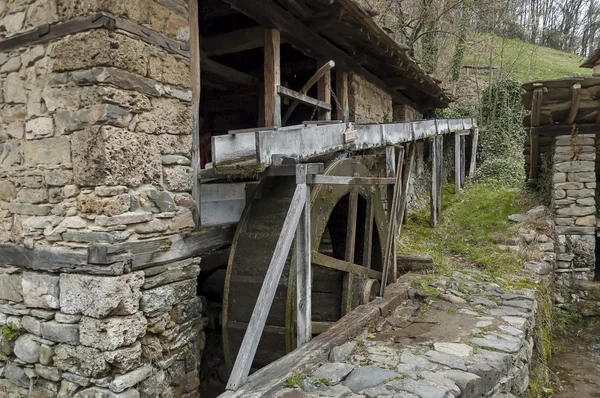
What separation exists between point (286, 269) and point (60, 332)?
165 cm

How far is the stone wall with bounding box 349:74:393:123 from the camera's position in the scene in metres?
6.25

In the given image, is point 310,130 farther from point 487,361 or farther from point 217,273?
point 487,361

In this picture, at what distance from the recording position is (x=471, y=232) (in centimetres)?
803

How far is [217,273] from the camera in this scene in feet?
14.3

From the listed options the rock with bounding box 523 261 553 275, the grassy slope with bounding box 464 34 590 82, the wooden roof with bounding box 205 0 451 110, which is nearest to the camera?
the wooden roof with bounding box 205 0 451 110

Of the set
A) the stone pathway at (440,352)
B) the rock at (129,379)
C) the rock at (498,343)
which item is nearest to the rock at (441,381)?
the stone pathway at (440,352)

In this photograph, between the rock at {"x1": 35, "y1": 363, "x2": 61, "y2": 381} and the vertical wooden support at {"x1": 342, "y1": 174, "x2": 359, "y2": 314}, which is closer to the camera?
the rock at {"x1": 35, "y1": 363, "x2": 61, "y2": 381}

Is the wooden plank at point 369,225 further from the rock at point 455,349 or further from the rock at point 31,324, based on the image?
the rock at point 31,324

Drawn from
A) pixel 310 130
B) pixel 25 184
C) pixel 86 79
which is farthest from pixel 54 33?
pixel 310 130

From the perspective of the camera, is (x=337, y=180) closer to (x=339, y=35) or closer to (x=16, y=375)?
(x=339, y=35)

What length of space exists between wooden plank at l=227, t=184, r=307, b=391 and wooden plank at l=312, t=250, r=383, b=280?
84cm

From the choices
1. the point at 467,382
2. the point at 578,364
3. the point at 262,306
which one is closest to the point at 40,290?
the point at 262,306

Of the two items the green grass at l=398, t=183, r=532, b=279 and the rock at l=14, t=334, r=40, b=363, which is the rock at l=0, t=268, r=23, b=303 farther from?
the green grass at l=398, t=183, r=532, b=279

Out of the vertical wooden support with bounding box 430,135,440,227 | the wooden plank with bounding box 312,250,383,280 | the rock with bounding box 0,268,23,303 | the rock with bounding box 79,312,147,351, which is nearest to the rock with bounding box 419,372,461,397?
the wooden plank with bounding box 312,250,383,280
